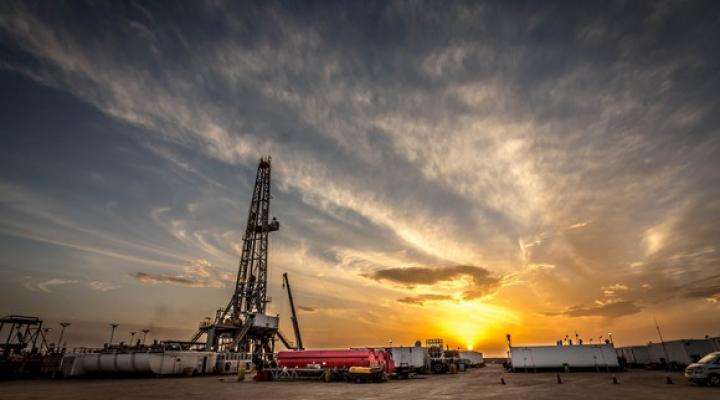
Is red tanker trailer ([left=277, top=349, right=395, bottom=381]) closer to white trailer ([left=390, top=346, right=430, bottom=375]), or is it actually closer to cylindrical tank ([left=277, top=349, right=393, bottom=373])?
cylindrical tank ([left=277, top=349, right=393, bottom=373])

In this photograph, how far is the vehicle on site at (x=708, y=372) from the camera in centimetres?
2073

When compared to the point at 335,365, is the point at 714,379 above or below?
below

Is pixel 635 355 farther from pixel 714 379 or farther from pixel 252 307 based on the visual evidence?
pixel 252 307

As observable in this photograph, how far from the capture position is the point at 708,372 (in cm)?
2091

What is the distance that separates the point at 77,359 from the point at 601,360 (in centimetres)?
6020

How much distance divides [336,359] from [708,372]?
82.8ft

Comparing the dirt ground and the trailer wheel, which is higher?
the trailer wheel

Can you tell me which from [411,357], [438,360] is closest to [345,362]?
[411,357]

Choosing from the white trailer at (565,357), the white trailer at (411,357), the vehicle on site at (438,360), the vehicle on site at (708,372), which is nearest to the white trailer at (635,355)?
the white trailer at (565,357)

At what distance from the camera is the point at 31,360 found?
38812 millimetres

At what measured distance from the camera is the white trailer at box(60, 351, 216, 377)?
35.7 metres

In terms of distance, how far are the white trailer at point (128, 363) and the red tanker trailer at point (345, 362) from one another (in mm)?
13157

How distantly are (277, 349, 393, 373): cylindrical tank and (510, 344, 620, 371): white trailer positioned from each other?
22.5 metres

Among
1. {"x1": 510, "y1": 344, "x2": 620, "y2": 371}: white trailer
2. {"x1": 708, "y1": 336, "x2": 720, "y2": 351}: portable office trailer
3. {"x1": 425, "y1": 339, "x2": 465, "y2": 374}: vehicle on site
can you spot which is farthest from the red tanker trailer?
{"x1": 708, "y1": 336, "x2": 720, "y2": 351}: portable office trailer
